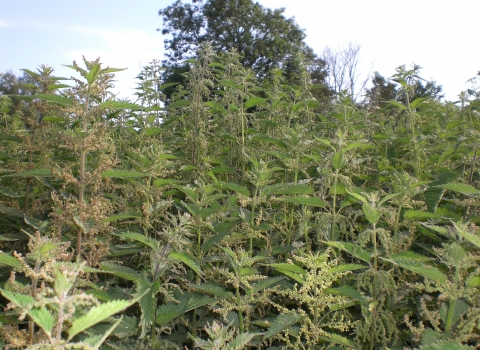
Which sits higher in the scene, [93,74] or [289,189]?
[93,74]

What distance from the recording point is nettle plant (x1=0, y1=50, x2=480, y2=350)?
1770 mm

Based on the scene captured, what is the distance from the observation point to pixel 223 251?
2.61 meters

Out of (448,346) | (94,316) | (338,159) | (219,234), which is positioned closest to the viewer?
(94,316)

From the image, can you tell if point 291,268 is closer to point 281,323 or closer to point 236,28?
point 281,323

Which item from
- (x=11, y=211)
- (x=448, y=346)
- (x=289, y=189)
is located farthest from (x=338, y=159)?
(x=11, y=211)

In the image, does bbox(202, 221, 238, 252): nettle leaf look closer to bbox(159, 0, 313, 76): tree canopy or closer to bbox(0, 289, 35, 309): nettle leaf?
bbox(0, 289, 35, 309): nettle leaf

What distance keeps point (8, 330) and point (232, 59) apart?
3367mm

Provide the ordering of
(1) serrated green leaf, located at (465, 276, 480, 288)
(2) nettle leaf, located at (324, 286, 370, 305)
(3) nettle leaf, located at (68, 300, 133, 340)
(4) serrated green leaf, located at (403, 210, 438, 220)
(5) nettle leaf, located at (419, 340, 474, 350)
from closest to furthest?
(3) nettle leaf, located at (68, 300, 133, 340)
(5) nettle leaf, located at (419, 340, 474, 350)
(1) serrated green leaf, located at (465, 276, 480, 288)
(2) nettle leaf, located at (324, 286, 370, 305)
(4) serrated green leaf, located at (403, 210, 438, 220)

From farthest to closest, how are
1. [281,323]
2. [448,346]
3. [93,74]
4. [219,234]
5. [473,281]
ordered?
[219,234] < [93,74] < [281,323] < [473,281] < [448,346]

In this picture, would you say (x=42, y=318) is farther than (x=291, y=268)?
No

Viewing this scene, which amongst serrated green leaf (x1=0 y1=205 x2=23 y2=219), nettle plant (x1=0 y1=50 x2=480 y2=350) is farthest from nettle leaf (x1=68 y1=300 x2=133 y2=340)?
serrated green leaf (x1=0 y1=205 x2=23 y2=219)

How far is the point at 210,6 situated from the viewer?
3070 centimetres

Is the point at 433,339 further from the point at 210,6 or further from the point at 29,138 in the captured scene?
the point at 210,6

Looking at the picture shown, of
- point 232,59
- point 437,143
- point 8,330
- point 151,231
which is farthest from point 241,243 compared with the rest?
point 232,59
